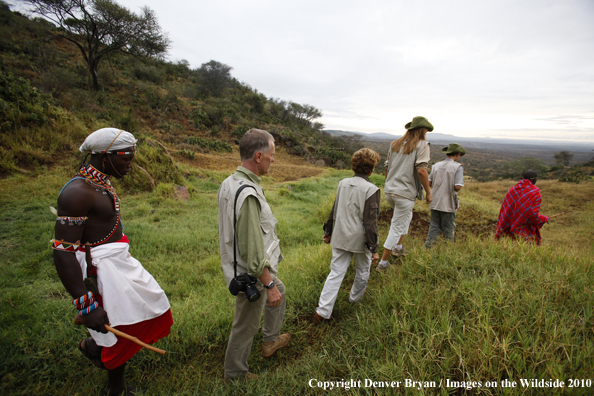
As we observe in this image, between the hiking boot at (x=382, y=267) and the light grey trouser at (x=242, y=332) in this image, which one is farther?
the hiking boot at (x=382, y=267)

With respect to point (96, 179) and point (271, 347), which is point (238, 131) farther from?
point (271, 347)

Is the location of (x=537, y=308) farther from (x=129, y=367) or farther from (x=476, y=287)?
(x=129, y=367)

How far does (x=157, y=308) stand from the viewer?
1725mm

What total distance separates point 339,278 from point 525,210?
314cm

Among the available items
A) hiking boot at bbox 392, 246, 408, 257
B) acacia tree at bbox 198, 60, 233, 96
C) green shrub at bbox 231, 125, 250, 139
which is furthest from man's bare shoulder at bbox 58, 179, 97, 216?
acacia tree at bbox 198, 60, 233, 96

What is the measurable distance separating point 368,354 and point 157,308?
151 centimetres

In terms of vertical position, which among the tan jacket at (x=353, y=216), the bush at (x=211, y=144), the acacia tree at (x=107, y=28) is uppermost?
the acacia tree at (x=107, y=28)

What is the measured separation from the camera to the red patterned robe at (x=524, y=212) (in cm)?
352

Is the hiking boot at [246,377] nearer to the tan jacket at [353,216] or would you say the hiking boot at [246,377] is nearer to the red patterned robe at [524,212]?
the tan jacket at [353,216]

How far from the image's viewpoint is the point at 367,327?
2041mm

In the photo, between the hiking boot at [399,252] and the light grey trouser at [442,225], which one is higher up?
the light grey trouser at [442,225]

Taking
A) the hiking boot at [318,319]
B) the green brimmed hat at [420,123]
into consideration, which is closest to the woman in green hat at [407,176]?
the green brimmed hat at [420,123]

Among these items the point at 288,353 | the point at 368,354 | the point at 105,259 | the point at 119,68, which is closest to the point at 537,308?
the point at 368,354

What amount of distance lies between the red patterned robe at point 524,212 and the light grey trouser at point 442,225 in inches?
35.8
